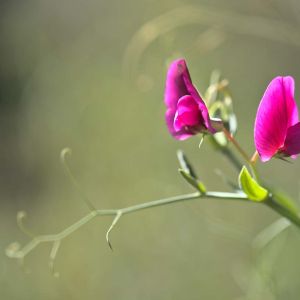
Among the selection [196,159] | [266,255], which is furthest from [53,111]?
[266,255]

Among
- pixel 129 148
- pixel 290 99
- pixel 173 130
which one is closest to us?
pixel 290 99

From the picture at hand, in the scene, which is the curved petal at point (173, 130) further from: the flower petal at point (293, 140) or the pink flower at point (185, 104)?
the flower petal at point (293, 140)

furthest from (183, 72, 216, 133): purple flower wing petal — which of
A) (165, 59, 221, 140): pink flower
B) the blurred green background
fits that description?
the blurred green background

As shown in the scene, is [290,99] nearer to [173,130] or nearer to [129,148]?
[173,130]

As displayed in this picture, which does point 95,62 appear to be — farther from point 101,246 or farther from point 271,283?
point 271,283

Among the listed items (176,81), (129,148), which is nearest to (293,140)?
(176,81)

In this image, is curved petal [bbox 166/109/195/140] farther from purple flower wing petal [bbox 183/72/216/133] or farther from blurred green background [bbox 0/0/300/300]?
blurred green background [bbox 0/0/300/300]
